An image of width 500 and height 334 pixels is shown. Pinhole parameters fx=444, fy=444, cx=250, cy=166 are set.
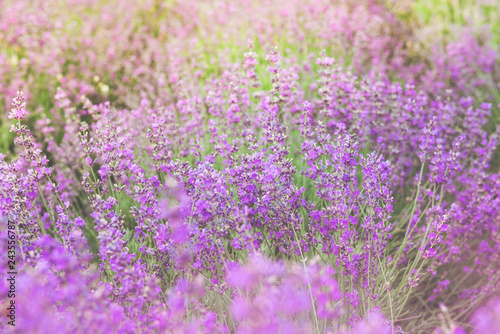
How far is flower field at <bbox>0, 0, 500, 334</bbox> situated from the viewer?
1.61 meters

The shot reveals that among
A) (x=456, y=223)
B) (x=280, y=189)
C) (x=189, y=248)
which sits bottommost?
(x=456, y=223)

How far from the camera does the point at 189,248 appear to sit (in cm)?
190

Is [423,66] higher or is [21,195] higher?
[21,195]

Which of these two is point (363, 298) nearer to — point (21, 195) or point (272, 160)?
point (272, 160)

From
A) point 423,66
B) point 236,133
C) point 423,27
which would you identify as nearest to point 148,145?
point 236,133

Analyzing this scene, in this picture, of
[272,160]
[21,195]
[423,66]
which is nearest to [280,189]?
[272,160]

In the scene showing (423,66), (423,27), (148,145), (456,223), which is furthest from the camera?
(423,27)

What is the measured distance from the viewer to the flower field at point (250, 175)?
5.27ft

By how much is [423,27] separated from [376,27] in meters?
1.21

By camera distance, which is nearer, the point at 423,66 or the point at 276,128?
the point at 276,128

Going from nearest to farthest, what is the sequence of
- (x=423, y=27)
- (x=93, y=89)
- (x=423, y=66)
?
(x=93, y=89) → (x=423, y=66) → (x=423, y=27)

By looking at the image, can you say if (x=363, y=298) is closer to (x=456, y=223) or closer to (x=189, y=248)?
(x=189, y=248)

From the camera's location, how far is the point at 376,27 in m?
5.14

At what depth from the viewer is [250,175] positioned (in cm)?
194
